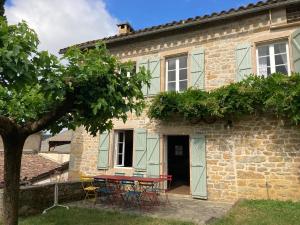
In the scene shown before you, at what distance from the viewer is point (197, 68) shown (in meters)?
9.38

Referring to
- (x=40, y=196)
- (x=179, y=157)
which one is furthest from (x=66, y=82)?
(x=179, y=157)

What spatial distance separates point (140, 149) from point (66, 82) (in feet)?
19.0

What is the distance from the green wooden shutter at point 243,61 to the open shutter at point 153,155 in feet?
10.6

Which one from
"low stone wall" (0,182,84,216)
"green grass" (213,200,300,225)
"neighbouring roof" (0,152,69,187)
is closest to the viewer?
"green grass" (213,200,300,225)

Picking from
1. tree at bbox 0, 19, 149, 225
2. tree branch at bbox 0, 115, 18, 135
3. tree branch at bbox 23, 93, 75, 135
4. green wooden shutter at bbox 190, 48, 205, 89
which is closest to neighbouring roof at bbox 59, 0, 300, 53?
green wooden shutter at bbox 190, 48, 205, 89

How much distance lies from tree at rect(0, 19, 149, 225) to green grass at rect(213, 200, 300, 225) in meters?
3.12

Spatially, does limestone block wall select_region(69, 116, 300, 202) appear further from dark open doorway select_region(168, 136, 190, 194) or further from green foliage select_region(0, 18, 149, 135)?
green foliage select_region(0, 18, 149, 135)

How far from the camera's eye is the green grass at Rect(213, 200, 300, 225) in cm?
564

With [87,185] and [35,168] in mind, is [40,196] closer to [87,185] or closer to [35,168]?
[87,185]

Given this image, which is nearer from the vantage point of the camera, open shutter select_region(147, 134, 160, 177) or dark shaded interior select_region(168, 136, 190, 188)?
open shutter select_region(147, 134, 160, 177)

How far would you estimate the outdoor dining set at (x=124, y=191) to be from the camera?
23.9 ft

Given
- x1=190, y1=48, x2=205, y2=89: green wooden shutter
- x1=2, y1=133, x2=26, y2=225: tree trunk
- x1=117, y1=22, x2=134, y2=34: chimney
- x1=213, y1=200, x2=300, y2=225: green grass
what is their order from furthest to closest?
1. x1=117, y1=22, x2=134, y2=34: chimney
2. x1=190, y1=48, x2=205, y2=89: green wooden shutter
3. x1=213, y1=200, x2=300, y2=225: green grass
4. x1=2, y1=133, x2=26, y2=225: tree trunk

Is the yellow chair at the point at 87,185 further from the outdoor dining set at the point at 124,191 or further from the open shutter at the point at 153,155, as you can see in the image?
the open shutter at the point at 153,155

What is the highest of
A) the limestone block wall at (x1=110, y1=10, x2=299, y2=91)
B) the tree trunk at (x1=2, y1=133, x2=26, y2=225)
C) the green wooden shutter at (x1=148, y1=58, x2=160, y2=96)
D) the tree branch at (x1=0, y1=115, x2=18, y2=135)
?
the limestone block wall at (x1=110, y1=10, x2=299, y2=91)
